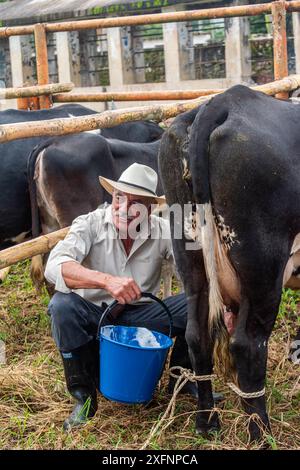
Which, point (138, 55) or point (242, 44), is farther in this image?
point (138, 55)

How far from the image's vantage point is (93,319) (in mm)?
4328

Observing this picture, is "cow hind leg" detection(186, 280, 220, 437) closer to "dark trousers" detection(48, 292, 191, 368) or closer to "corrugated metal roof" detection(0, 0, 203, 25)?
"dark trousers" detection(48, 292, 191, 368)

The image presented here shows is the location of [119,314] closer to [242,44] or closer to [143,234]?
[143,234]

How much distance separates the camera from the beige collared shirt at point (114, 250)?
174 inches

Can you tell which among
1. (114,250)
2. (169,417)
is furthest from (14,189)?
(169,417)

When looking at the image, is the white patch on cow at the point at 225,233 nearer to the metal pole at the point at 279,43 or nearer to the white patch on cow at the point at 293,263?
the white patch on cow at the point at 293,263

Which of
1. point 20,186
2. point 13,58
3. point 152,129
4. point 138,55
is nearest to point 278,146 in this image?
point 20,186

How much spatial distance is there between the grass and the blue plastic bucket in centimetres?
18

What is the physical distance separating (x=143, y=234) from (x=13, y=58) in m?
16.4

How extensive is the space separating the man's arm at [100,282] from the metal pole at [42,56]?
415 cm

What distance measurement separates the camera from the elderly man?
13.8ft

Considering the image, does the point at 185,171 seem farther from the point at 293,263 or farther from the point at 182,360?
the point at 182,360

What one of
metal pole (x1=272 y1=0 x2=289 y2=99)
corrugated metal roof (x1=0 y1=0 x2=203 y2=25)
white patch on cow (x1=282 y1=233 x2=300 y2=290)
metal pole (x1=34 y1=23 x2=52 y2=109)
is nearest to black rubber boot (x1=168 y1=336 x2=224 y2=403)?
white patch on cow (x1=282 y1=233 x2=300 y2=290)
